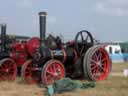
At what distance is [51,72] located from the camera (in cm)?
1227

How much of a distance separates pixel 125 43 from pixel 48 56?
4400 centimetres

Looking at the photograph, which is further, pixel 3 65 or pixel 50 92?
pixel 3 65

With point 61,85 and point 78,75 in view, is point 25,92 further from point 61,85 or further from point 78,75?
point 78,75

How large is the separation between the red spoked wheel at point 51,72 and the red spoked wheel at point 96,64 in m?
1.06

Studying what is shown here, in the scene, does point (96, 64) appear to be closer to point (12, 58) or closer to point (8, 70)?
point (8, 70)

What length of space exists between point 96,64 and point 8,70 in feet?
10.9

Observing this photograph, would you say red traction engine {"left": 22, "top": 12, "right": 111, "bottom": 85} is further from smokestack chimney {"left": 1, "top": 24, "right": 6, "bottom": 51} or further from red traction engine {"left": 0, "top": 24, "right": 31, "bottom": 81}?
smokestack chimney {"left": 1, "top": 24, "right": 6, "bottom": 51}

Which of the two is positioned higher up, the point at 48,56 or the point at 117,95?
the point at 48,56

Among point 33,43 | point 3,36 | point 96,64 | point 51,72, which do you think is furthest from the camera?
point 3,36

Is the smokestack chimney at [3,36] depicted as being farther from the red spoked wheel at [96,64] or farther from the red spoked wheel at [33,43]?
the red spoked wheel at [96,64]

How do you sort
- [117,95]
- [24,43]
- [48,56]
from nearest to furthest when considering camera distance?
[117,95], [48,56], [24,43]

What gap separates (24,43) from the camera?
14.8m

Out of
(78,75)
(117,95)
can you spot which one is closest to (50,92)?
(117,95)

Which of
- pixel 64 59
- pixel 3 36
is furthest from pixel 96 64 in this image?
pixel 3 36
